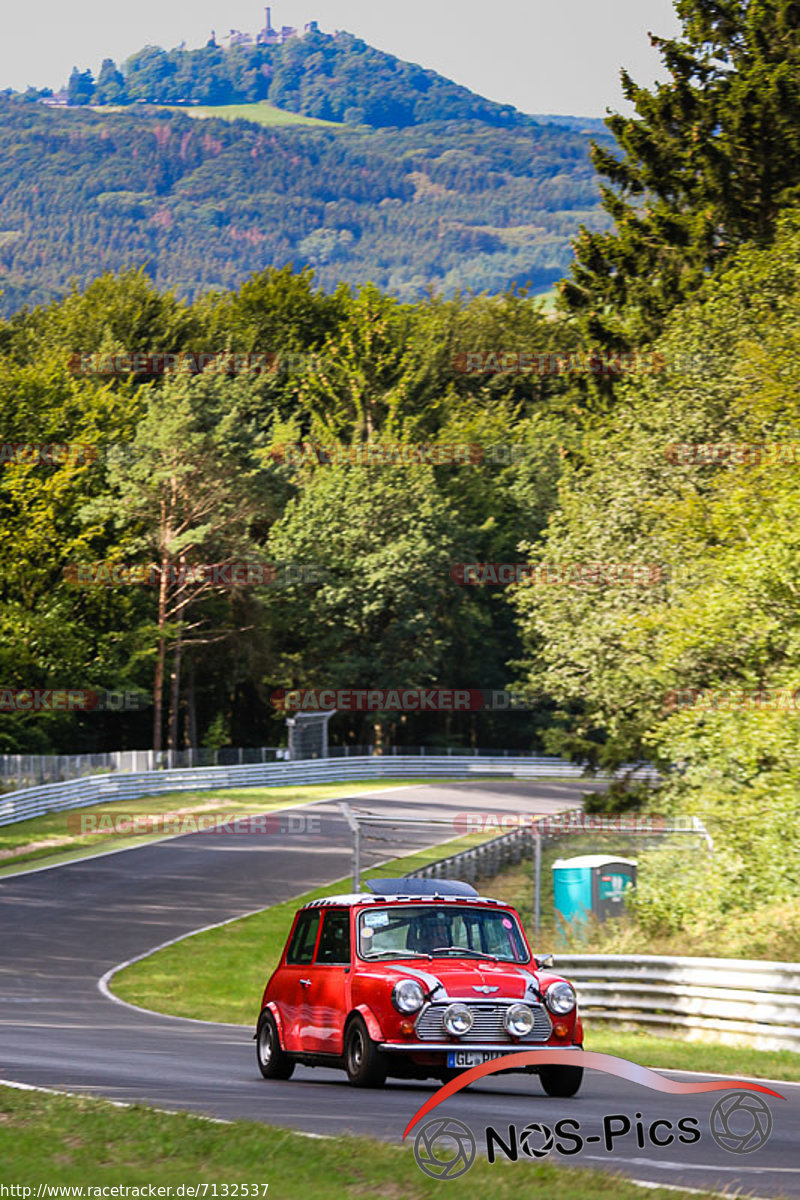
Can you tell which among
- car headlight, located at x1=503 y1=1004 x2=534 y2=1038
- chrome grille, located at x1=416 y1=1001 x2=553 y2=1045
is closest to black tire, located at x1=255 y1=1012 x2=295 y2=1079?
chrome grille, located at x1=416 y1=1001 x2=553 y2=1045

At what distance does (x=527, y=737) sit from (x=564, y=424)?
701 inches

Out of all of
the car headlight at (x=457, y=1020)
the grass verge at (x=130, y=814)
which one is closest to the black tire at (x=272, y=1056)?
the car headlight at (x=457, y=1020)

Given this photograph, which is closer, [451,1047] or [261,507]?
[451,1047]

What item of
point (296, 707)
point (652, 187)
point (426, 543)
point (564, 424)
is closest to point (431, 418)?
point (564, 424)

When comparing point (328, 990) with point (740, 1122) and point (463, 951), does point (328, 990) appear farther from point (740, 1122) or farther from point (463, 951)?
point (740, 1122)

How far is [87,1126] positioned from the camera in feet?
28.3

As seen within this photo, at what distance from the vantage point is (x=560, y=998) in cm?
1188

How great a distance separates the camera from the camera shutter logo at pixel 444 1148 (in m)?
7.68

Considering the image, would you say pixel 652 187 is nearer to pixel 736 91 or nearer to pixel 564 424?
pixel 736 91

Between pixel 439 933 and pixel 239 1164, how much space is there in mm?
5128

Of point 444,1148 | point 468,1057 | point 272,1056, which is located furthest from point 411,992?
point 444,1148

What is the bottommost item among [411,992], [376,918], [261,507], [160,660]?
[411,992]

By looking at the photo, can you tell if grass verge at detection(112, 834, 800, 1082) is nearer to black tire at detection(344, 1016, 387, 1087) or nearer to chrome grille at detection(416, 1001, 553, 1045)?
chrome grille at detection(416, 1001, 553, 1045)

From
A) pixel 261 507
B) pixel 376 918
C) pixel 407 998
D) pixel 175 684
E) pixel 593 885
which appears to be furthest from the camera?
pixel 261 507
